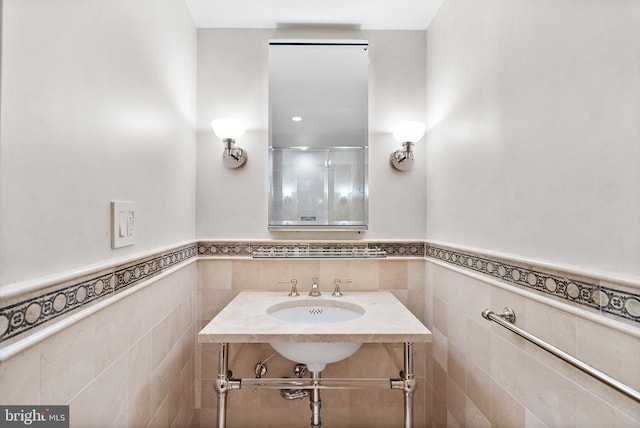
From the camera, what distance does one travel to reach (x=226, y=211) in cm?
159

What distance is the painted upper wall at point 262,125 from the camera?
1.58 m

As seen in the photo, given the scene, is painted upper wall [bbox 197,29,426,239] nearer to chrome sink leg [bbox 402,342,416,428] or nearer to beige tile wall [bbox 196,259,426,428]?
beige tile wall [bbox 196,259,426,428]

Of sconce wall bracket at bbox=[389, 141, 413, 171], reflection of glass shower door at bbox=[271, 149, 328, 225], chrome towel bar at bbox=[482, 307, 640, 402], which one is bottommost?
chrome towel bar at bbox=[482, 307, 640, 402]

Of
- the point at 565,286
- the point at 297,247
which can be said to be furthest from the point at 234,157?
the point at 565,286

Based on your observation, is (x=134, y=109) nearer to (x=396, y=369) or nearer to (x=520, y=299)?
(x=520, y=299)

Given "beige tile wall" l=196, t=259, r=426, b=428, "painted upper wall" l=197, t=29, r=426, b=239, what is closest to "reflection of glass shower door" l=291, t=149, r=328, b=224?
"painted upper wall" l=197, t=29, r=426, b=239

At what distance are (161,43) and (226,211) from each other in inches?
30.7

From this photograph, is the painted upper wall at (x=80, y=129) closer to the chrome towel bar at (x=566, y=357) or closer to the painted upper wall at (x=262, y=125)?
the painted upper wall at (x=262, y=125)

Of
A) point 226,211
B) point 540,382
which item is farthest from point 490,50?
point 226,211

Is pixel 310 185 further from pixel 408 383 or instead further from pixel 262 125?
pixel 408 383

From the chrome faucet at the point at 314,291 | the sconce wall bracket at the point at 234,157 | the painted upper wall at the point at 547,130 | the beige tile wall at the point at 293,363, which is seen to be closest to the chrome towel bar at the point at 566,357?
the painted upper wall at the point at 547,130

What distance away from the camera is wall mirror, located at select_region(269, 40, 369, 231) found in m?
1.59

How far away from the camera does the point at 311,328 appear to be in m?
1.09

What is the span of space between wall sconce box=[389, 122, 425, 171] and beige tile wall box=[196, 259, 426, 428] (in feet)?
1.70
